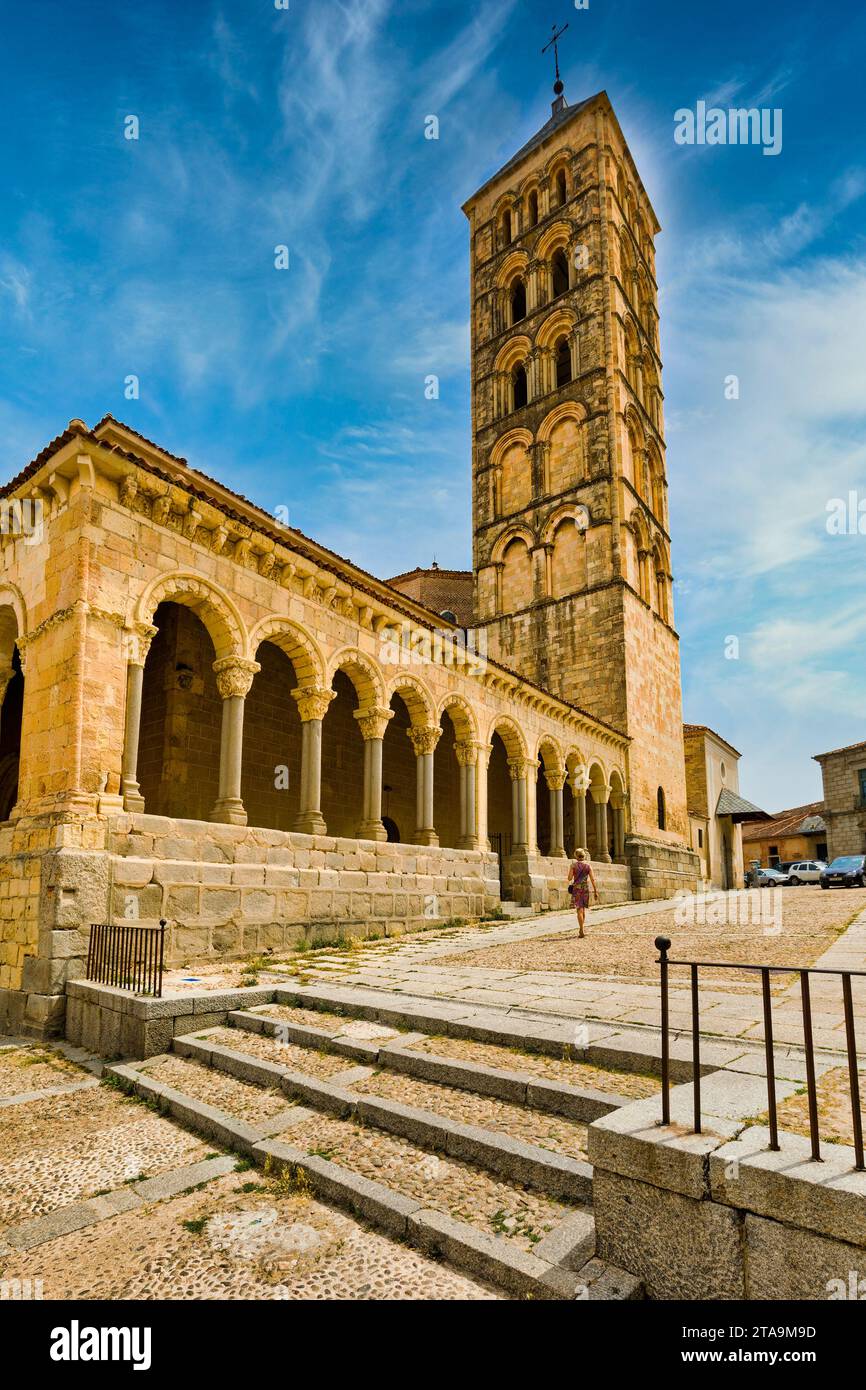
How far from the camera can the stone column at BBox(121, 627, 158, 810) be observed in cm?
861

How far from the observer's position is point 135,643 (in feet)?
29.4

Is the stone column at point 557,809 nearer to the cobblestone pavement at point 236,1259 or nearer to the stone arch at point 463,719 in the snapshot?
the stone arch at point 463,719

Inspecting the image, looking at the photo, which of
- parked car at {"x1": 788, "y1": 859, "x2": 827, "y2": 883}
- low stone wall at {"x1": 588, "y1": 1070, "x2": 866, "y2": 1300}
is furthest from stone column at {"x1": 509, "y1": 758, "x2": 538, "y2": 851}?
parked car at {"x1": 788, "y1": 859, "x2": 827, "y2": 883}

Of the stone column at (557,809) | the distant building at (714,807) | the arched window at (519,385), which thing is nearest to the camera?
the stone column at (557,809)

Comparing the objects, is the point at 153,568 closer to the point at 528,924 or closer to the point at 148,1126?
the point at 148,1126

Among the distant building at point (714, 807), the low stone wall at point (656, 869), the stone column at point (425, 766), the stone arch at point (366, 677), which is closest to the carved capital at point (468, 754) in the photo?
the stone column at point (425, 766)

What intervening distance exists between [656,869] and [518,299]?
874 inches

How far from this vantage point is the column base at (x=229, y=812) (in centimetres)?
983

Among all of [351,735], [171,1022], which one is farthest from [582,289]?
[171,1022]

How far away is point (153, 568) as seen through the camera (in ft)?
30.7

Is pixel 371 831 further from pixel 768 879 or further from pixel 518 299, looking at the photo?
pixel 768 879

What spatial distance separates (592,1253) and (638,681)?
2201 centimetres

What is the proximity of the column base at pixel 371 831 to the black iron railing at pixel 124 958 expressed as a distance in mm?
5105

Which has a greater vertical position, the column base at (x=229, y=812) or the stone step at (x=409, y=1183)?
the column base at (x=229, y=812)
